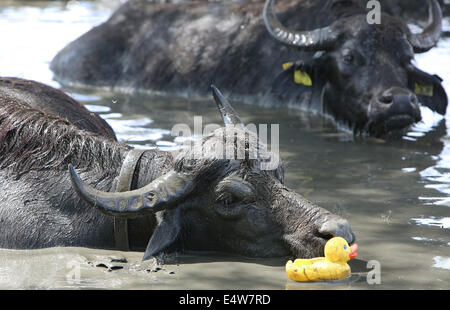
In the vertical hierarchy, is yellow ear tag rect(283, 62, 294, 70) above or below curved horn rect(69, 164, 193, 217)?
above

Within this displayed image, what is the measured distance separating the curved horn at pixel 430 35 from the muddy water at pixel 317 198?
87 cm

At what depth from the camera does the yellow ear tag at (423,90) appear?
34.2ft

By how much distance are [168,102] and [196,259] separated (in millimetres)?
6905

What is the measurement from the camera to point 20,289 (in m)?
4.64

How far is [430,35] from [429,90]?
1.18 metres

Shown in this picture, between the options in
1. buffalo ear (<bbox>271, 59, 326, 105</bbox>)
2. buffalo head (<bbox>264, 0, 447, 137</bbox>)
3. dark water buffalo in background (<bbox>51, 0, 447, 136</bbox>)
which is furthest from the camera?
buffalo ear (<bbox>271, 59, 326, 105</bbox>)

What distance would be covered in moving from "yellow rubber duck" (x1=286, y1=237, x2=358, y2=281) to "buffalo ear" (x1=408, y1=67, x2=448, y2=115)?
19.8 ft

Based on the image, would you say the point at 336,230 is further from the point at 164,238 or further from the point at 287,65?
the point at 287,65

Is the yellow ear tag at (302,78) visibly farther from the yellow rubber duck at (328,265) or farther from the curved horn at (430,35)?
the yellow rubber duck at (328,265)

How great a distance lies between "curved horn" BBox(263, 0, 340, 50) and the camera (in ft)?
35.5

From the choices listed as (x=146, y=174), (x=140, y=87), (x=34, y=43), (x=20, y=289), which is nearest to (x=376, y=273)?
(x=146, y=174)

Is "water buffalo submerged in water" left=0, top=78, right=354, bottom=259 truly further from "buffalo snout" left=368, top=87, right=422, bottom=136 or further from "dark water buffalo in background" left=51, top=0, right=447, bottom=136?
"dark water buffalo in background" left=51, top=0, right=447, bottom=136

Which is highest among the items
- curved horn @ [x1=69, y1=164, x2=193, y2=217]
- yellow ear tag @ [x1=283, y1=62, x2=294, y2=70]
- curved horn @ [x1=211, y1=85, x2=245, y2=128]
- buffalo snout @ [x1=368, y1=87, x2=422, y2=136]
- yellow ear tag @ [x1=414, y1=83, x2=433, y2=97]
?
yellow ear tag @ [x1=283, y1=62, x2=294, y2=70]

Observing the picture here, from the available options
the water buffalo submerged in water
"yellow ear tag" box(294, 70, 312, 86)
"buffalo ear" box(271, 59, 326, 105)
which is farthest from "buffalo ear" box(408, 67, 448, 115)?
the water buffalo submerged in water
